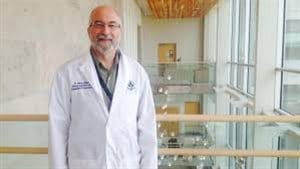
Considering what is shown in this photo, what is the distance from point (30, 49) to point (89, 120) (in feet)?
4.55

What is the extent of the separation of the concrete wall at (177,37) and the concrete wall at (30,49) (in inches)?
573

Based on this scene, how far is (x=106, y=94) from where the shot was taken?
1.59 meters

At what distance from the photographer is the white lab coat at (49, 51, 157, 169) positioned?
5.16ft

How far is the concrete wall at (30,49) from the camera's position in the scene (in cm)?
231

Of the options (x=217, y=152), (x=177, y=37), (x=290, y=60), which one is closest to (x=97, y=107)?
(x=217, y=152)

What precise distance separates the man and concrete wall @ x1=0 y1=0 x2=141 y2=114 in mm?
811

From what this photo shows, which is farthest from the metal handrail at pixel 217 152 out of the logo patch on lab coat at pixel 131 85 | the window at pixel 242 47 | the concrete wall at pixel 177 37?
the concrete wall at pixel 177 37

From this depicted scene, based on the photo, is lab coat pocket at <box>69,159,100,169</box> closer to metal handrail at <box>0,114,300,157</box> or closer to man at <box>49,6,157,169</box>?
man at <box>49,6,157,169</box>

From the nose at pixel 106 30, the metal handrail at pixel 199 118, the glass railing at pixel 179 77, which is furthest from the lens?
the glass railing at pixel 179 77

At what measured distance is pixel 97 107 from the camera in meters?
1.57

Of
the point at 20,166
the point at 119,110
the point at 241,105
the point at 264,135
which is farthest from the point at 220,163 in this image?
the point at 119,110

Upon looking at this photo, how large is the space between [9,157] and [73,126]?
98cm

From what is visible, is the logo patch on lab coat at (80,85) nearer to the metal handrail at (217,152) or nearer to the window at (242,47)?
the metal handrail at (217,152)

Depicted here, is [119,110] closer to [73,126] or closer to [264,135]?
[73,126]
